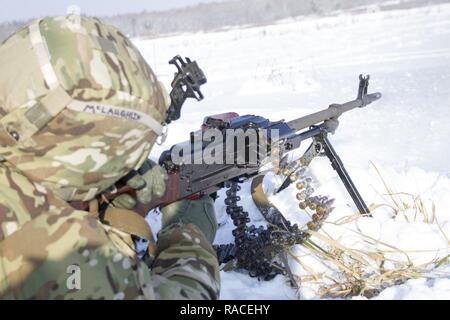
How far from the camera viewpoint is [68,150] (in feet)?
3.91

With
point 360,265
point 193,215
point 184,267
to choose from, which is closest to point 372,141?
point 360,265

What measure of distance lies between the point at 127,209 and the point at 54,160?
622mm

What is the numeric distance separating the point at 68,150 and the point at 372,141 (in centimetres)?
367

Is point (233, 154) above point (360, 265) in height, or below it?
above

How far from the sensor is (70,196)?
1.29 metres

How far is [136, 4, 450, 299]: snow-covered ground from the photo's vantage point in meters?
2.40

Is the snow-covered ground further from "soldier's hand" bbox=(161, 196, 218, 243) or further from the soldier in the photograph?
the soldier

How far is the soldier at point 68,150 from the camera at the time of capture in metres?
1.12

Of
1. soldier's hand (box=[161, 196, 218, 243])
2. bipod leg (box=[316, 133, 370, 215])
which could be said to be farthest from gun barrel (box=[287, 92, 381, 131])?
soldier's hand (box=[161, 196, 218, 243])

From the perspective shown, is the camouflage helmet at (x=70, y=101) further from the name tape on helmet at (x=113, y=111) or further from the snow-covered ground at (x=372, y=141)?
the snow-covered ground at (x=372, y=141)

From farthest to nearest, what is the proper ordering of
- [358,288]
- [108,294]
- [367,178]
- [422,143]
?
[422,143] < [367,178] < [358,288] < [108,294]

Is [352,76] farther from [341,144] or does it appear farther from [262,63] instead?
[341,144]

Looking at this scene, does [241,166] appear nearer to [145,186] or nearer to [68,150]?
[145,186]

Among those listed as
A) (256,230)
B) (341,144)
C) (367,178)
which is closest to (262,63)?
(341,144)
